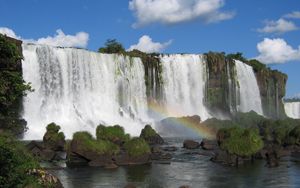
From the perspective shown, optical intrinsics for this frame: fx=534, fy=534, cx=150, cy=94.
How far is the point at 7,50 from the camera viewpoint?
14641 millimetres

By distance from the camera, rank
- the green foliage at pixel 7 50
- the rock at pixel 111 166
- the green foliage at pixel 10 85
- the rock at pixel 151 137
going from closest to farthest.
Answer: the green foliage at pixel 7 50, the green foliage at pixel 10 85, the rock at pixel 111 166, the rock at pixel 151 137

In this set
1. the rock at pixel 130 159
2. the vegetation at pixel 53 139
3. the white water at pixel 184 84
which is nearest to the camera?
the rock at pixel 130 159

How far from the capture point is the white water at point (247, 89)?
85.0 metres

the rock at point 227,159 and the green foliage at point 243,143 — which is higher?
the green foliage at point 243,143

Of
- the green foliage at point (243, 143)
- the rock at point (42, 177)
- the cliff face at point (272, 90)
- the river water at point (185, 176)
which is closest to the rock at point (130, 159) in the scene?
the river water at point (185, 176)

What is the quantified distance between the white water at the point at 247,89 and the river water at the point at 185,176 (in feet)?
163

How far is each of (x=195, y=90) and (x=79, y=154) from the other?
147 ft

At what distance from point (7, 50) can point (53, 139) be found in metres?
28.2

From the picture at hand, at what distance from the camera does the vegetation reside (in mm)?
41938

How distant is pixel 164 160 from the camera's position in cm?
3766

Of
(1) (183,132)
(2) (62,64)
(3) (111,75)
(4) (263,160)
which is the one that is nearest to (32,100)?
(2) (62,64)

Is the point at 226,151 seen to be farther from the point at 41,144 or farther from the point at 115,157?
the point at 41,144

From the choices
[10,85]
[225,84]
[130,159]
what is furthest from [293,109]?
[10,85]

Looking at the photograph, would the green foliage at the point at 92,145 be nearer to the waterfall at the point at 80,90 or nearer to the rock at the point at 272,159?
the rock at the point at 272,159
